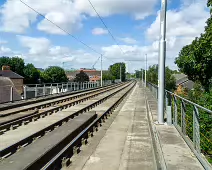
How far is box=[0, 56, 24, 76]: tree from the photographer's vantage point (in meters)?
83.8

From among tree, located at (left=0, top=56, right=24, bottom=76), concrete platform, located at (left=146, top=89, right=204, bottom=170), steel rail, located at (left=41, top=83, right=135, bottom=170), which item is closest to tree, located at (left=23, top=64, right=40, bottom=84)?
tree, located at (left=0, top=56, right=24, bottom=76)

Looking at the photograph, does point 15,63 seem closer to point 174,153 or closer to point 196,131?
point 174,153

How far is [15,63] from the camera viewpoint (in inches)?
3356

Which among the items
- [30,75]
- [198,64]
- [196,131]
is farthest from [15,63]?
[196,131]

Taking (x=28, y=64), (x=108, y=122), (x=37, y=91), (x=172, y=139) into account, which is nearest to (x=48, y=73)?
(x=28, y=64)

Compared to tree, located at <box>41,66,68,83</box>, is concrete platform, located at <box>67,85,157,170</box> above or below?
below

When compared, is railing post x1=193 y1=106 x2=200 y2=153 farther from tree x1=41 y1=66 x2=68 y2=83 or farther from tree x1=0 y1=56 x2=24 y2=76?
tree x1=41 y1=66 x2=68 y2=83

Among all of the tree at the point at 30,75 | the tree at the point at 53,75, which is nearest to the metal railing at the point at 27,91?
the tree at the point at 30,75

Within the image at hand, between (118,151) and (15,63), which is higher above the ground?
(15,63)

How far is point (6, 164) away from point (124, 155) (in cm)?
329

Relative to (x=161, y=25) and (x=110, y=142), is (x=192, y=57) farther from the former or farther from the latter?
(x=110, y=142)

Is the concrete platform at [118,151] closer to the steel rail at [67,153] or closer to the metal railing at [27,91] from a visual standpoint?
the steel rail at [67,153]

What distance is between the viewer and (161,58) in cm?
1077

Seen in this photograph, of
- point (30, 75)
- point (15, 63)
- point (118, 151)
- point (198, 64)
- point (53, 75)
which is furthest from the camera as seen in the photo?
point (53, 75)
